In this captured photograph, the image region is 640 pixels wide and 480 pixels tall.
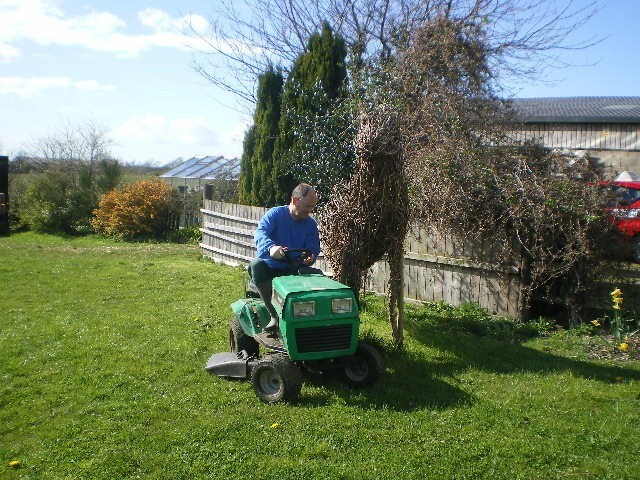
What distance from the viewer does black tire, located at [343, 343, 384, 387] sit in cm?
578

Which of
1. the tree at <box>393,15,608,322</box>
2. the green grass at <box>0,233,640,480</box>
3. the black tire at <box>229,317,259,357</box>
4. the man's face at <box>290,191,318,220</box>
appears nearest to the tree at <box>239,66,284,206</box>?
the tree at <box>393,15,608,322</box>

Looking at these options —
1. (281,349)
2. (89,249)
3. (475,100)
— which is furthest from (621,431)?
(89,249)

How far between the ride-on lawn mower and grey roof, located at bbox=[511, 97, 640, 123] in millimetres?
12984

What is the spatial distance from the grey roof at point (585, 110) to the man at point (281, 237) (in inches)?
494

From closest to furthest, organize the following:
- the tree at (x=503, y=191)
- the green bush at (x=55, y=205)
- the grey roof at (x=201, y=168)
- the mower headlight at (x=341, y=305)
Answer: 1. the mower headlight at (x=341, y=305)
2. the tree at (x=503, y=191)
3. the green bush at (x=55, y=205)
4. the grey roof at (x=201, y=168)

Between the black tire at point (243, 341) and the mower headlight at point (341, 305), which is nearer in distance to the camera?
the mower headlight at point (341, 305)

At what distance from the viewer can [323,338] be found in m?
5.53

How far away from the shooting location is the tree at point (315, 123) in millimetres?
9156

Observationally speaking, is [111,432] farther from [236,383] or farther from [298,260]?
[298,260]

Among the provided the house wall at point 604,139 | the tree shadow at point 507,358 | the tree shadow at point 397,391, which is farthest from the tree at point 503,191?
the house wall at point 604,139

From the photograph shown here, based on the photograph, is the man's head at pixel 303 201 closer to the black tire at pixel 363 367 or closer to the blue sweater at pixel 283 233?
the blue sweater at pixel 283 233

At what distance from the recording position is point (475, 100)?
11547 millimetres

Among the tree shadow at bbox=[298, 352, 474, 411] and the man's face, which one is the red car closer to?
the tree shadow at bbox=[298, 352, 474, 411]

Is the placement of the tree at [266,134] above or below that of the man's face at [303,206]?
above
